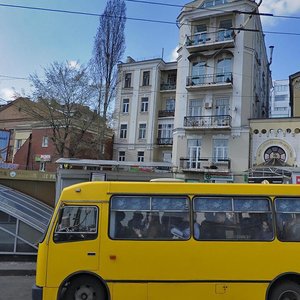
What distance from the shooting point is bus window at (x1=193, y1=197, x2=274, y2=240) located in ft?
26.6

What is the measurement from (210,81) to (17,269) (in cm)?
2628

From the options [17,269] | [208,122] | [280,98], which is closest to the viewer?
[17,269]

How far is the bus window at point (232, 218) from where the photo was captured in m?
8.09

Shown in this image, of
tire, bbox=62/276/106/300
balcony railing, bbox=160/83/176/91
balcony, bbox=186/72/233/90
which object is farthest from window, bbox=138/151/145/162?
tire, bbox=62/276/106/300

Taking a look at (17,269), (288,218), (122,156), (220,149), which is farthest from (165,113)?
(288,218)

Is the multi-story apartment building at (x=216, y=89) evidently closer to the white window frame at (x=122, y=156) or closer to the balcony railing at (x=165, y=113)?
the balcony railing at (x=165, y=113)

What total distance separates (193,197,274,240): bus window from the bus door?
218 cm

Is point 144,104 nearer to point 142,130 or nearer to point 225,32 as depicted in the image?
point 142,130

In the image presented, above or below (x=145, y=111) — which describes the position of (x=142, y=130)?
below

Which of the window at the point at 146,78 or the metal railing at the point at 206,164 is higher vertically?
the window at the point at 146,78

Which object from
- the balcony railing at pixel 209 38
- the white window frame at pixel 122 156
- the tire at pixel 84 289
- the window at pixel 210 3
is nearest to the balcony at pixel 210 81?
the balcony railing at pixel 209 38

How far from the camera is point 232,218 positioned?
8.21 metres

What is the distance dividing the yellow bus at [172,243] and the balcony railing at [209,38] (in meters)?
27.4

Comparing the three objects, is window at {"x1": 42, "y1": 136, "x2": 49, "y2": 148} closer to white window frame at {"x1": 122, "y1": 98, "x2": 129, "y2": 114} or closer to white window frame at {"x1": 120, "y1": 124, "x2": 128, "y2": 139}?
white window frame at {"x1": 120, "y1": 124, "x2": 128, "y2": 139}
